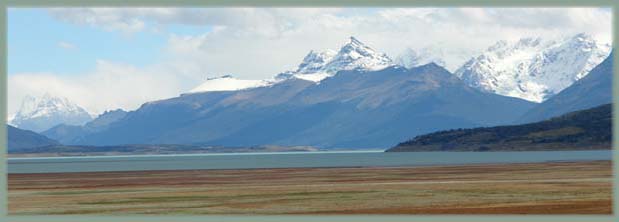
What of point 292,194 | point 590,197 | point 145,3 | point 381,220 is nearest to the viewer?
point 145,3

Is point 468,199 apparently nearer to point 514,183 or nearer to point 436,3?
point 514,183

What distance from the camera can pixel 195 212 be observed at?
6844 cm

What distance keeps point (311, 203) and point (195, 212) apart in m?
10.0

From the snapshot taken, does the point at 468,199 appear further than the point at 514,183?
No

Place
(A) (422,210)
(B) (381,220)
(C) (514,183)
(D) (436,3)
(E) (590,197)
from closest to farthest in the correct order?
1. (D) (436,3)
2. (B) (381,220)
3. (A) (422,210)
4. (E) (590,197)
5. (C) (514,183)

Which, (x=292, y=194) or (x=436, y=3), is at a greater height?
(x=436, y=3)

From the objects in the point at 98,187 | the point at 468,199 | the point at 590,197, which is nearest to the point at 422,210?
the point at 468,199

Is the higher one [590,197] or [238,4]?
[238,4]

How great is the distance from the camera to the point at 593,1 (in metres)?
39.6

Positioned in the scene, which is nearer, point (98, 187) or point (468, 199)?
point (468, 199)

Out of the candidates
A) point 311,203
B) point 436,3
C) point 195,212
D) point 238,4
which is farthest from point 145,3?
point 311,203

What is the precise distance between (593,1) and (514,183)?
58762 millimetres

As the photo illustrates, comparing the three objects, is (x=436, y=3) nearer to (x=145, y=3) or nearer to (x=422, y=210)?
(x=145, y=3)

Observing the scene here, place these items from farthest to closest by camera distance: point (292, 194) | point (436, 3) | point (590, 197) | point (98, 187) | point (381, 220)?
point (98, 187), point (292, 194), point (590, 197), point (381, 220), point (436, 3)
